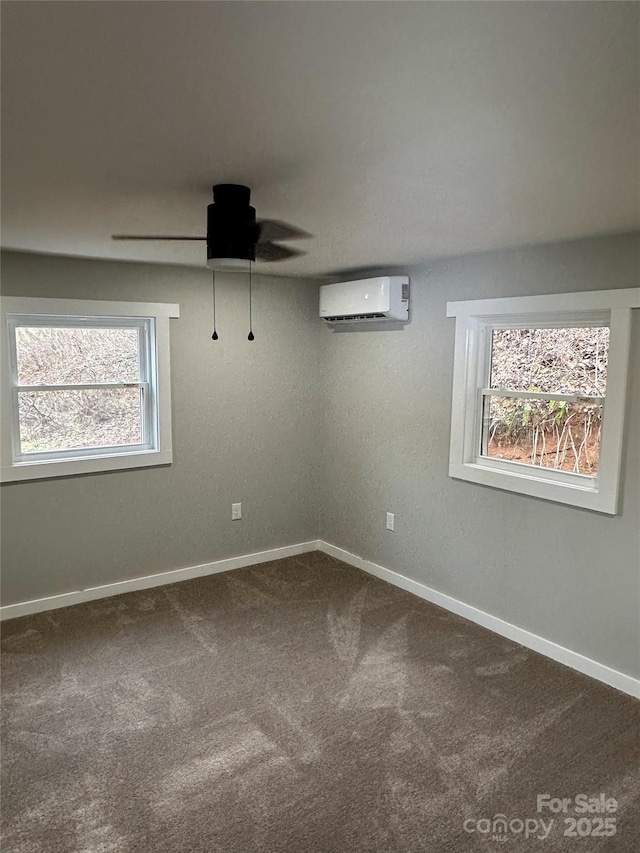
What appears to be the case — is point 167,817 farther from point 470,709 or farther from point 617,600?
point 617,600

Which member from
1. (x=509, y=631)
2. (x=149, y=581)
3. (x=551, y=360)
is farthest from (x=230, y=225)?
(x=149, y=581)

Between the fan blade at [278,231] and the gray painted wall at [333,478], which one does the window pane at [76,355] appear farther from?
the fan blade at [278,231]

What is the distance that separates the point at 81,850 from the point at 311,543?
3.05m

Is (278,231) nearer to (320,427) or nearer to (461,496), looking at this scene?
(461,496)

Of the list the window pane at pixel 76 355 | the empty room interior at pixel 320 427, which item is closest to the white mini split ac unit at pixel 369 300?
the empty room interior at pixel 320 427

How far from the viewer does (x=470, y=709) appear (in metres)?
2.71

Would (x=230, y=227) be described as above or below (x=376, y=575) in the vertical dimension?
above

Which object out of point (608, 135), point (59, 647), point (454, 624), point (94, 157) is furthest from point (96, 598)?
point (608, 135)

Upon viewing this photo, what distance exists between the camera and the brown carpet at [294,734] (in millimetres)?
2041

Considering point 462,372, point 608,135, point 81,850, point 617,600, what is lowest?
point 81,850

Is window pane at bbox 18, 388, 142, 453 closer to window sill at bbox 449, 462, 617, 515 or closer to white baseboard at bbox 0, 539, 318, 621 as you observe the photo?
white baseboard at bbox 0, 539, 318, 621

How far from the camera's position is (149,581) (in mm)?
4094

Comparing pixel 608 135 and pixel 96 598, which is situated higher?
pixel 608 135

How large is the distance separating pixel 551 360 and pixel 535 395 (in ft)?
0.69
